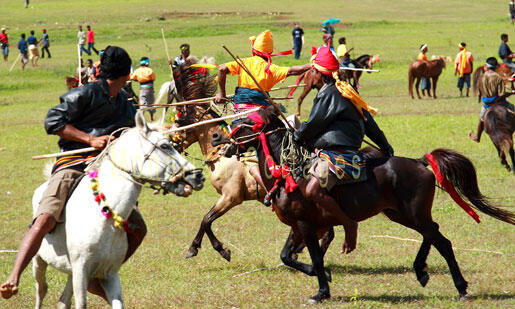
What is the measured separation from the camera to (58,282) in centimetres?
843

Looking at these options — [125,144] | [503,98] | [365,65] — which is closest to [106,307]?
Result: [125,144]

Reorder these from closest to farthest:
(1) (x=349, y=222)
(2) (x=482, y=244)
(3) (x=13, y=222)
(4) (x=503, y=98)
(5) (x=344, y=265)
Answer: (1) (x=349, y=222) → (5) (x=344, y=265) → (2) (x=482, y=244) → (3) (x=13, y=222) → (4) (x=503, y=98)

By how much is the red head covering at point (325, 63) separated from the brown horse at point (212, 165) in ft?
7.61

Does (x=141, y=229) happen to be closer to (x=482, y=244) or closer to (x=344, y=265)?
(x=344, y=265)

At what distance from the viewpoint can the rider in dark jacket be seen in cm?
721

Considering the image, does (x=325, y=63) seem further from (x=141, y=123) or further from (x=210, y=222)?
(x=210, y=222)

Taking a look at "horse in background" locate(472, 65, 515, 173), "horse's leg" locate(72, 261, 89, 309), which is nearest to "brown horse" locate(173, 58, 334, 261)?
"horse's leg" locate(72, 261, 89, 309)

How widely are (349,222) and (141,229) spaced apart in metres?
2.30

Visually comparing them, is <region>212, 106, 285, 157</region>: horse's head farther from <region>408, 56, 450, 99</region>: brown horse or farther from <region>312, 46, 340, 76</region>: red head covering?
<region>408, 56, 450, 99</region>: brown horse

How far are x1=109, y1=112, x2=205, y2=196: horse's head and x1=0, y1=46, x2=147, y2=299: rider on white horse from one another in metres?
0.31

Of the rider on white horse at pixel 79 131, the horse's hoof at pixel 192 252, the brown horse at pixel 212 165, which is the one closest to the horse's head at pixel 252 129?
the brown horse at pixel 212 165

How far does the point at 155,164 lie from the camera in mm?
5492

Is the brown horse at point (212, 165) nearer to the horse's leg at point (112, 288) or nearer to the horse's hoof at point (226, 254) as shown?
the horse's hoof at point (226, 254)

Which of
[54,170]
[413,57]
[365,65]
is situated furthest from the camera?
[413,57]
